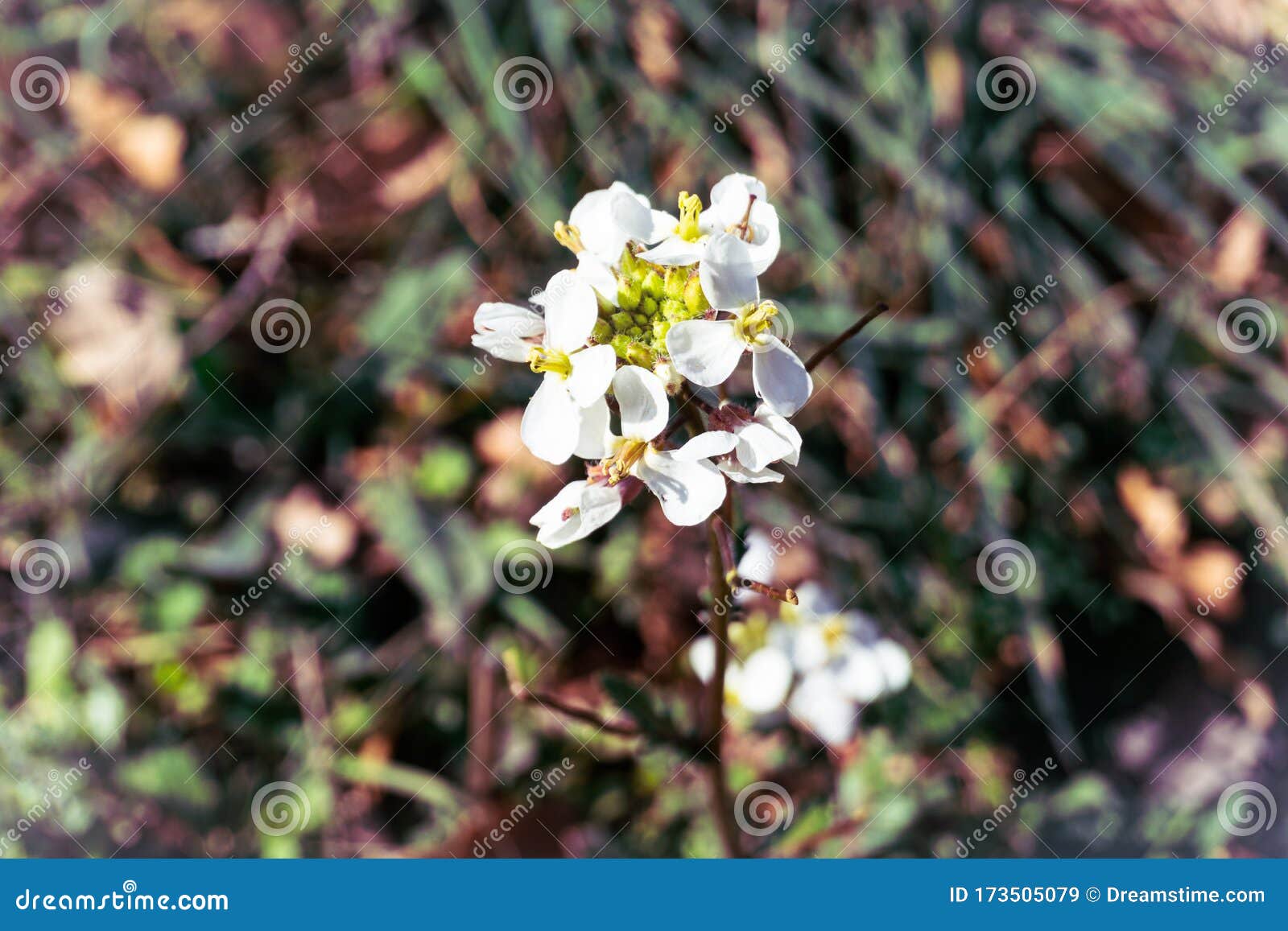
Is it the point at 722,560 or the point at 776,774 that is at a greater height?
the point at 722,560

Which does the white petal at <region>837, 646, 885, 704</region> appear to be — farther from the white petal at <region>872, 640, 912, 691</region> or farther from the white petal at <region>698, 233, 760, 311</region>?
the white petal at <region>698, 233, 760, 311</region>

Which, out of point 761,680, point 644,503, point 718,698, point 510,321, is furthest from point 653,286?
point 644,503

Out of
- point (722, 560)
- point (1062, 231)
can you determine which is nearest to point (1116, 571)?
point (1062, 231)

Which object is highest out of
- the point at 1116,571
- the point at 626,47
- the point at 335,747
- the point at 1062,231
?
the point at 1062,231

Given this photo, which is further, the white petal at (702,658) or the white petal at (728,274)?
the white petal at (702,658)

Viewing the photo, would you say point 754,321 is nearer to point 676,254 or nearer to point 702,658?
point 676,254

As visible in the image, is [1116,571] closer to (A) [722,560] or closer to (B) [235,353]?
(A) [722,560]

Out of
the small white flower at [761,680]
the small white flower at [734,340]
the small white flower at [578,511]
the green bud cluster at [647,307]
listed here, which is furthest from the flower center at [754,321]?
the small white flower at [761,680]

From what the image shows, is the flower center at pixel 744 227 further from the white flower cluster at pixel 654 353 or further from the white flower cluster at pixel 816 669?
the white flower cluster at pixel 816 669
